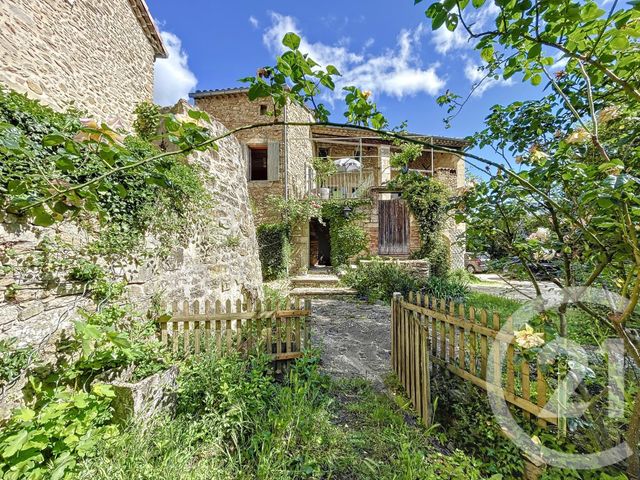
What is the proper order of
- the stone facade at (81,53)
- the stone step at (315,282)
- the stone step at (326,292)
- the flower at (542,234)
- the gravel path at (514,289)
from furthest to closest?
the stone step at (315,282) < the stone step at (326,292) < the stone facade at (81,53) < the gravel path at (514,289) < the flower at (542,234)

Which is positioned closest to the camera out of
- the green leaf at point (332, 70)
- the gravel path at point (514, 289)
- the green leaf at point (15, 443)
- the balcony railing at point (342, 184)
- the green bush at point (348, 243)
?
the green leaf at point (332, 70)

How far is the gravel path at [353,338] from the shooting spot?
141 inches

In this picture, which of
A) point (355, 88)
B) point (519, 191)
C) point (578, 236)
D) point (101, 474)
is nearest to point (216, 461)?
point (101, 474)

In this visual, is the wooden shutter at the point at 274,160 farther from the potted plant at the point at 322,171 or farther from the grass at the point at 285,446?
the grass at the point at 285,446

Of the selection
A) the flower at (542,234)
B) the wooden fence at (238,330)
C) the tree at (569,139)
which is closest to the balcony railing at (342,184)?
the wooden fence at (238,330)

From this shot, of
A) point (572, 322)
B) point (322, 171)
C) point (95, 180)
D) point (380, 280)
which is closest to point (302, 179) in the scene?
point (322, 171)

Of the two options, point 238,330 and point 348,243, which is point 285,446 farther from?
point 348,243

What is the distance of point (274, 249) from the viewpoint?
9.84 meters

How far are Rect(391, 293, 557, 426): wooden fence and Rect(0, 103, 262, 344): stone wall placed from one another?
9.99 feet

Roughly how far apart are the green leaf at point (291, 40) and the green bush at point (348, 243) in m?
9.01

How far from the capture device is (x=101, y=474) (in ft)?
5.60

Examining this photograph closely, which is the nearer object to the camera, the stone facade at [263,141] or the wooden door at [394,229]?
the wooden door at [394,229]

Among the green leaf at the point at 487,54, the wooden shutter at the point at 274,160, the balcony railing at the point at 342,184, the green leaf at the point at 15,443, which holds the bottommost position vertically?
the green leaf at the point at 15,443

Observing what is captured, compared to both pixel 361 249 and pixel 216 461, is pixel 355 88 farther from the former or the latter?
pixel 361 249
